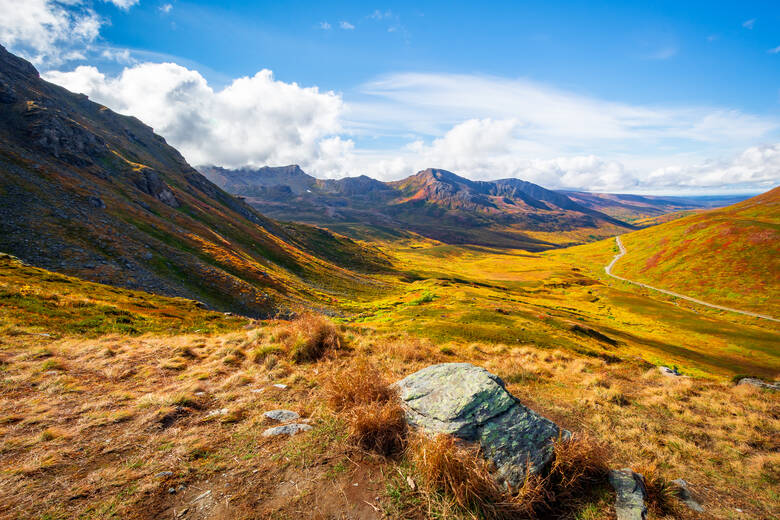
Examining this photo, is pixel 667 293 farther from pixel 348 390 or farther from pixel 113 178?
pixel 113 178

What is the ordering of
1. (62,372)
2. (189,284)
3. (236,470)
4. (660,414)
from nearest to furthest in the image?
(236,470)
(62,372)
(660,414)
(189,284)

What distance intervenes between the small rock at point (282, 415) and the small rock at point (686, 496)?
373 inches

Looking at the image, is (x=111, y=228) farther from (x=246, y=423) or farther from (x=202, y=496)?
(x=202, y=496)

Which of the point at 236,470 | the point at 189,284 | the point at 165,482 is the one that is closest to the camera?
the point at 165,482

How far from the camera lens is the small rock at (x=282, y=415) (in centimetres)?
784

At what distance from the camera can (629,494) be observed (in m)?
5.81

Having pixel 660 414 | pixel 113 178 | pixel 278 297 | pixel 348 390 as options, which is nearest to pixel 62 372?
pixel 348 390

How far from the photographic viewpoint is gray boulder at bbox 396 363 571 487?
6.01 meters

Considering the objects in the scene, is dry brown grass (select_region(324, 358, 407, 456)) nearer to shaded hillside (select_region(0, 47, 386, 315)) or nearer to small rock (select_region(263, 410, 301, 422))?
small rock (select_region(263, 410, 301, 422))

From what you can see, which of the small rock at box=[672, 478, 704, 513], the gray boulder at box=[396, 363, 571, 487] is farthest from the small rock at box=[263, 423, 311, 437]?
the small rock at box=[672, 478, 704, 513]

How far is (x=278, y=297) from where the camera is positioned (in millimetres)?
50312

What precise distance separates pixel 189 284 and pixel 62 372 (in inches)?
1391

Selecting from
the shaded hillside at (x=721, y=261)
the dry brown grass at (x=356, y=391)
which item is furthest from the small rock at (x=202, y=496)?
the shaded hillside at (x=721, y=261)

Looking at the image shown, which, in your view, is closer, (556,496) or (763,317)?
(556,496)
